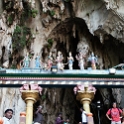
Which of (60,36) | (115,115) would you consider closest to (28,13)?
(60,36)

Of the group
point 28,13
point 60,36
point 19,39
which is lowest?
point 19,39

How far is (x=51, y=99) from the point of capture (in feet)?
50.2

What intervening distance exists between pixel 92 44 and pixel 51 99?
3.36 m

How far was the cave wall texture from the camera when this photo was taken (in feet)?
43.0

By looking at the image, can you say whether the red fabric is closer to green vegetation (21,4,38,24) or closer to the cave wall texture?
the cave wall texture

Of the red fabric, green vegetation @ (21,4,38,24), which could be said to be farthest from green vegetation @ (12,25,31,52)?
the red fabric

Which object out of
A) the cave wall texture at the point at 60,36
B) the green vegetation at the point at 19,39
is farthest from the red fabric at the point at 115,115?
the green vegetation at the point at 19,39

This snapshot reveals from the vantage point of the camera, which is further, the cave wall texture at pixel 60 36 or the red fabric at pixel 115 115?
the cave wall texture at pixel 60 36

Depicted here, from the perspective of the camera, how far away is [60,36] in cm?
1561

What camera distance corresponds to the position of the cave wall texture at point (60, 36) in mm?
13117

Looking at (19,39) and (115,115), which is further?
(19,39)

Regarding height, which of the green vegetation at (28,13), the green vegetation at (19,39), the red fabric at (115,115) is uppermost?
the green vegetation at (28,13)

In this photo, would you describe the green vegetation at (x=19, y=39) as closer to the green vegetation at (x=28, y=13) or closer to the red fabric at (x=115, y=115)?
the green vegetation at (x=28, y=13)

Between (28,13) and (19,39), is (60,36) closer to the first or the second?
(28,13)
